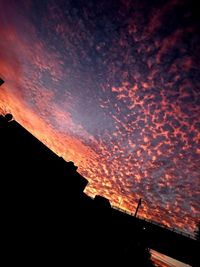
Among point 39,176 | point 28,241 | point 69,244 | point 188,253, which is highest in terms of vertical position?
point 188,253

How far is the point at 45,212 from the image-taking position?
17391 millimetres

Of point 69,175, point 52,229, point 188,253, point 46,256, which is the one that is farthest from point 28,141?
point 188,253

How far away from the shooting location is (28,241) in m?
14.3

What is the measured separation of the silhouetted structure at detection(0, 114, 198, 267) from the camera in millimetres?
14336

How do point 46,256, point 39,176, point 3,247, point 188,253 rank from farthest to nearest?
point 188,253 < point 39,176 < point 46,256 < point 3,247

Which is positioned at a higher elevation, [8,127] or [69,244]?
[8,127]

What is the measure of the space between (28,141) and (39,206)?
22.2ft

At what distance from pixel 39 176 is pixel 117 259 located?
13190 millimetres

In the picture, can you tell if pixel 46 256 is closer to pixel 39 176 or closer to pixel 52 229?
pixel 52 229

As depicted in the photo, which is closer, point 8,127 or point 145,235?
point 8,127

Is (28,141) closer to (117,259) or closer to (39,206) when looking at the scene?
(39,206)

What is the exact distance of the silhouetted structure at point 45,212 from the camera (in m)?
14.3

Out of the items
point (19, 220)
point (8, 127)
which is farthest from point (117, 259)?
point (8, 127)

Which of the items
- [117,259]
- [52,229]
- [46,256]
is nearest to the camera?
[46,256]
